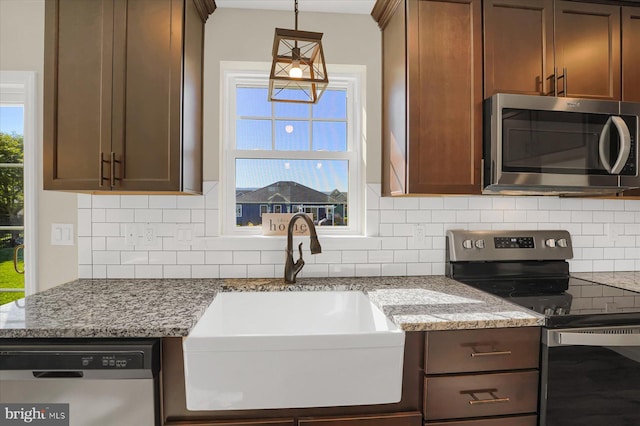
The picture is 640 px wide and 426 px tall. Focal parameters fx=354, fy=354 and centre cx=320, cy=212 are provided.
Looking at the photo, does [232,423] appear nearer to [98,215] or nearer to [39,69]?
[98,215]

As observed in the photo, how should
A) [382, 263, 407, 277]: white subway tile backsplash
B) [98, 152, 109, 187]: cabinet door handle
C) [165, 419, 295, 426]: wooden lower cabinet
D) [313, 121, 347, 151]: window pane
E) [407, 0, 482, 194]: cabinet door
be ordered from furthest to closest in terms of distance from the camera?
[313, 121, 347, 151]: window pane → [382, 263, 407, 277]: white subway tile backsplash → [407, 0, 482, 194]: cabinet door → [98, 152, 109, 187]: cabinet door handle → [165, 419, 295, 426]: wooden lower cabinet

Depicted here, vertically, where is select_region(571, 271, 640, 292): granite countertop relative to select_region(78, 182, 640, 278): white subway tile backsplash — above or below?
below

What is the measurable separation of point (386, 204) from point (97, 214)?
1588 millimetres

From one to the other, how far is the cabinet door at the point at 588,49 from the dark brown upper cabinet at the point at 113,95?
72.9 inches

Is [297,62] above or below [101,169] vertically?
above

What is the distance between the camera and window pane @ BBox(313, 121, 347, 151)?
2.15 meters

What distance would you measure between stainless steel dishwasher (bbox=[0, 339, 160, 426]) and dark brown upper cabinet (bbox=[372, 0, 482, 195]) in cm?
131

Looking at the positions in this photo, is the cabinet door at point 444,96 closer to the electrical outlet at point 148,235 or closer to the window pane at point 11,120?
the electrical outlet at point 148,235

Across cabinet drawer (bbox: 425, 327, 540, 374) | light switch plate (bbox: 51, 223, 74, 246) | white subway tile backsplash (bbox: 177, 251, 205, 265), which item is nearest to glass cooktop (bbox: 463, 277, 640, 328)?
cabinet drawer (bbox: 425, 327, 540, 374)

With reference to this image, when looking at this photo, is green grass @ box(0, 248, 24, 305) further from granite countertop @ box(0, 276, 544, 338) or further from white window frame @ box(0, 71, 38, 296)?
granite countertop @ box(0, 276, 544, 338)

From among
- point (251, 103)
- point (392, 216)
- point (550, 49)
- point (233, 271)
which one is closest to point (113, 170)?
point (233, 271)

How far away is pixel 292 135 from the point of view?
2.13m

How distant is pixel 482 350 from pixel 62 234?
2143 mm

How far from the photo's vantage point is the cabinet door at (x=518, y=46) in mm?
1717
